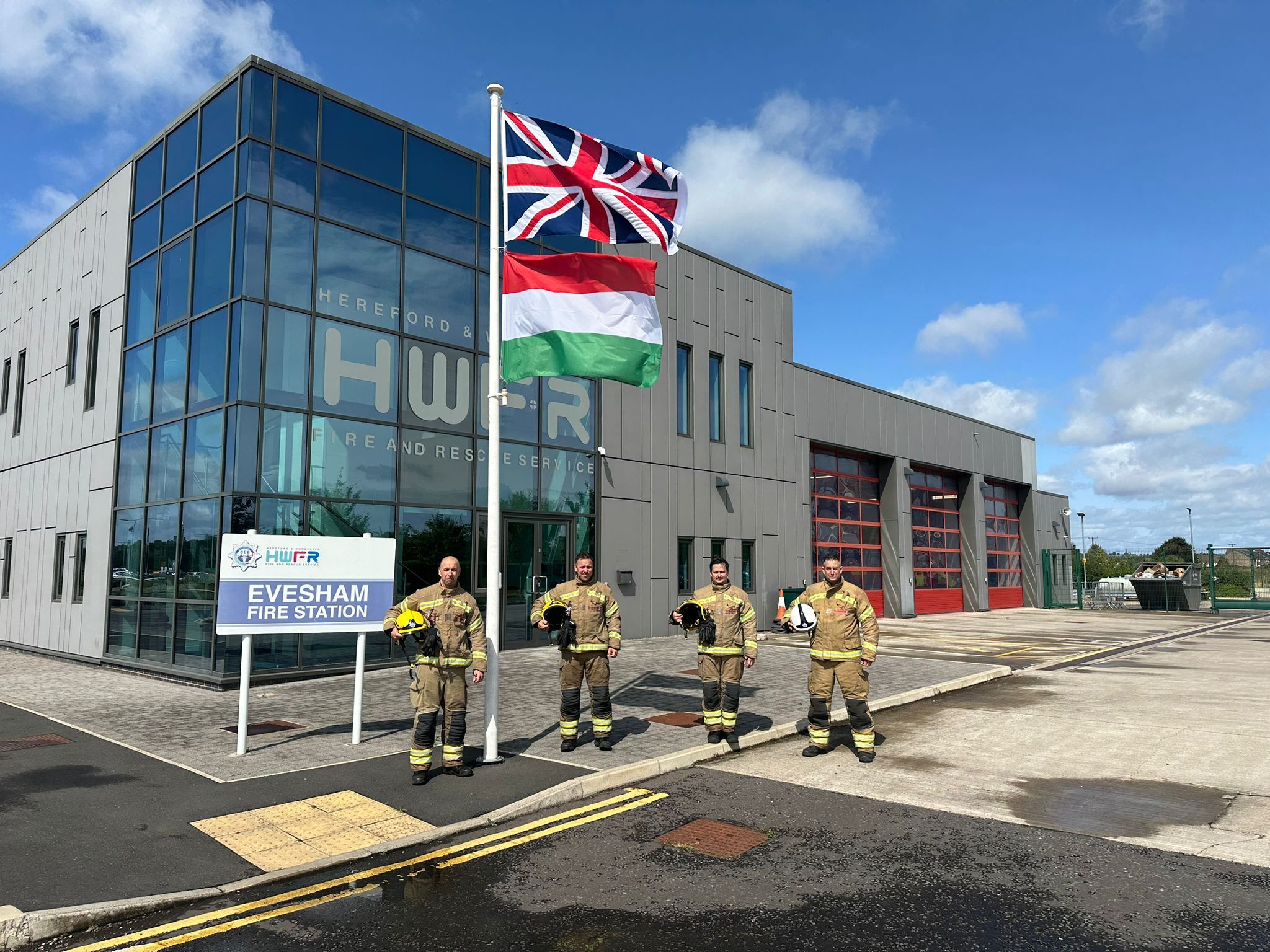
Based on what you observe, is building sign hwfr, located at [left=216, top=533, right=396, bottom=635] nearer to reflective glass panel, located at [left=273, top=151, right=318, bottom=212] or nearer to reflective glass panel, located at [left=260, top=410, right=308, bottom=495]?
reflective glass panel, located at [left=260, top=410, right=308, bottom=495]

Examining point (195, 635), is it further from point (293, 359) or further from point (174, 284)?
point (174, 284)

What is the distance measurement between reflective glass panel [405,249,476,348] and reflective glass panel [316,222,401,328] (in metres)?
0.28

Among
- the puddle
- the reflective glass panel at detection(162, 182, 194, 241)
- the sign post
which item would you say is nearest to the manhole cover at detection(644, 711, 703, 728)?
the sign post

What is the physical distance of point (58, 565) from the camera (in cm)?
1819

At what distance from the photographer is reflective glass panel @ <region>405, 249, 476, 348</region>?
51.8 feet

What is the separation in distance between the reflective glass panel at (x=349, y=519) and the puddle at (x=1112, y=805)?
396 inches

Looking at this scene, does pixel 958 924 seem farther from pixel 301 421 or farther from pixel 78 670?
pixel 78 670

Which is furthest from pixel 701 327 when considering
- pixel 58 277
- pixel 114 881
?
pixel 114 881

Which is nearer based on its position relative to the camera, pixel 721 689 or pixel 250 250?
pixel 721 689

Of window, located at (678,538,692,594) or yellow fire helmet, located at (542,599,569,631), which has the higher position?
window, located at (678,538,692,594)

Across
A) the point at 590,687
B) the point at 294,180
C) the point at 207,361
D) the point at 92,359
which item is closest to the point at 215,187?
the point at 294,180

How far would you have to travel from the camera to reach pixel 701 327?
2203 centimetres

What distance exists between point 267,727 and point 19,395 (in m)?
16.1

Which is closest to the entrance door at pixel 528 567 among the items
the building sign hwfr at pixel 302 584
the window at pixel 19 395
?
the building sign hwfr at pixel 302 584
